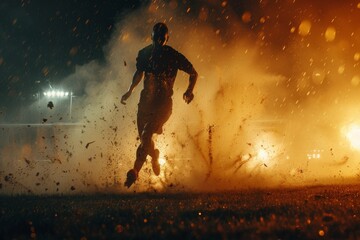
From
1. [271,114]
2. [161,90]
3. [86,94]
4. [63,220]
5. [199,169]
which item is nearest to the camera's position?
[63,220]

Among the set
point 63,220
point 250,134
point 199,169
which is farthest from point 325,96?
point 63,220

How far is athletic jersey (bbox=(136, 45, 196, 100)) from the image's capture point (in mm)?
10438

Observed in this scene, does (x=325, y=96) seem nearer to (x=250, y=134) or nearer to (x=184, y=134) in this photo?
(x=250, y=134)

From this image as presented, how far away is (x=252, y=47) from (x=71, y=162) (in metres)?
8.54

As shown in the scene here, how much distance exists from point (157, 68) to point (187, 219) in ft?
15.6

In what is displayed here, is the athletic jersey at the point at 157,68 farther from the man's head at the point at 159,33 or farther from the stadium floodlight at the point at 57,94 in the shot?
the stadium floodlight at the point at 57,94

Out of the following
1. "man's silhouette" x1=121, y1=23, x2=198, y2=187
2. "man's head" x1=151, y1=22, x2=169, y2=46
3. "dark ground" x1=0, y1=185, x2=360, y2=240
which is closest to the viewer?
"dark ground" x1=0, y1=185, x2=360, y2=240

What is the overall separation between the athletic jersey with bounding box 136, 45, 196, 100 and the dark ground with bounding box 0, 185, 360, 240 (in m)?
2.52

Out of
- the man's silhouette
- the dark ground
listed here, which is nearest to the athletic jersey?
the man's silhouette

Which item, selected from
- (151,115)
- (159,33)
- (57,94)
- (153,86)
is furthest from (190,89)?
(57,94)

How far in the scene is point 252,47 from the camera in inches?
815

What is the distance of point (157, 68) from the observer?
34.2 feet

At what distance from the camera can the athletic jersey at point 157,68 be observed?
10.4 m

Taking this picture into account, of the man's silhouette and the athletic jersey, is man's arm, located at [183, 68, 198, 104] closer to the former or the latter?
the man's silhouette
